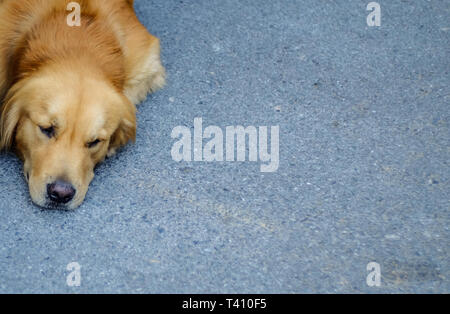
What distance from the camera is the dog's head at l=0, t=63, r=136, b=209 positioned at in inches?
145

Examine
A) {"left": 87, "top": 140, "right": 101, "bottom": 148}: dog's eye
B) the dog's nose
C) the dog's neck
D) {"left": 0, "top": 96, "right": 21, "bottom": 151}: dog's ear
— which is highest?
the dog's neck

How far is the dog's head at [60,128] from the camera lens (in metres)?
3.67

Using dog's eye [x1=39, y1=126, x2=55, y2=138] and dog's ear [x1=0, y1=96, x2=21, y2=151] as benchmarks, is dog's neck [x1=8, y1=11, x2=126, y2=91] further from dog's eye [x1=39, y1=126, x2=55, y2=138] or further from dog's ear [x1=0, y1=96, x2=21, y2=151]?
dog's eye [x1=39, y1=126, x2=55, y2=138]

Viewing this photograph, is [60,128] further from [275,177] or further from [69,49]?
[275,177]

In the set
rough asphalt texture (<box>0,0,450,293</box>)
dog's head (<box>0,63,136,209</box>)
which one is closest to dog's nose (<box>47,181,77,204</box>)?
dog's head (<box>0,63,136,209</box>)

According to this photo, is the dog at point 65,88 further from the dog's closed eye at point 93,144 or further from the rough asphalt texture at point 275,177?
the rough asphalt texture at point 275,177

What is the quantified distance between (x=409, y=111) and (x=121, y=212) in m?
2.44

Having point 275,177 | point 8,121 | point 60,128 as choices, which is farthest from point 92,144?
point 275,177

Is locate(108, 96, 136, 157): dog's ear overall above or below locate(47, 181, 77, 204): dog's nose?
above

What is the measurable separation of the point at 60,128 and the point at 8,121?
497mm

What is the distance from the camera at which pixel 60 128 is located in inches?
145

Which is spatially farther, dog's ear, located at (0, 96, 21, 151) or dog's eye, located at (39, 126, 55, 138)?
dog's ear, located at (0, 96, 21, 151)

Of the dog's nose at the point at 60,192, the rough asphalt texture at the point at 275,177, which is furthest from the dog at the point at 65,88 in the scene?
the rough asphalt texture at the point at 275,177
